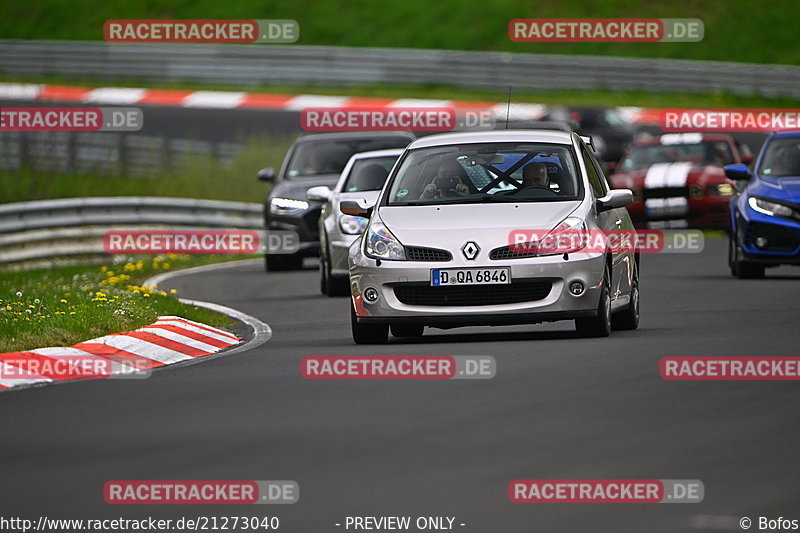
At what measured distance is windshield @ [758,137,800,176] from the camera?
18.8 metres

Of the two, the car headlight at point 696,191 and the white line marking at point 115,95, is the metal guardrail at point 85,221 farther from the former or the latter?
the white line marking at point 115,95

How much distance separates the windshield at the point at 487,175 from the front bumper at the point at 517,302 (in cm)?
83

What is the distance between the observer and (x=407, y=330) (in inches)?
526

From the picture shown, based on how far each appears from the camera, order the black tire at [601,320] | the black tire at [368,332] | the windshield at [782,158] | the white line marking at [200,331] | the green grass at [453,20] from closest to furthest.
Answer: the black tire at [601,320] → the black tire at [368,332] → the white line marking at [200,331] → the windshield at [782,158] → the green grass at [453,20]

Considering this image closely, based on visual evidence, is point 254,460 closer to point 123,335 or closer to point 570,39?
point 123,335

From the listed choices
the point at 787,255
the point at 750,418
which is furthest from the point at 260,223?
the point at 750,418

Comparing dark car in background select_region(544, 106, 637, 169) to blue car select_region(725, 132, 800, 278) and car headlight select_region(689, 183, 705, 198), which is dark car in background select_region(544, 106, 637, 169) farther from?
blue car select_region(725, 132, 800, 278)

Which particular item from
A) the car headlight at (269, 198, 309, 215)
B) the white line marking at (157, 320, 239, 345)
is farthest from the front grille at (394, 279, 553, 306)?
the car headlight at (269, 198, 309, 215)

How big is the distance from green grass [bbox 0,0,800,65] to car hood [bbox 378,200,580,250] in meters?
33.9

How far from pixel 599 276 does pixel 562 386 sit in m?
2.48

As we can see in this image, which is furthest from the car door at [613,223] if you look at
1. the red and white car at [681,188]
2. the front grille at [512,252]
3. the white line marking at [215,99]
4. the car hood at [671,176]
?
the white line marking at [215,99]

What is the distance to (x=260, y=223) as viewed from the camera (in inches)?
1147

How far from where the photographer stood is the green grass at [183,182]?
29219mm

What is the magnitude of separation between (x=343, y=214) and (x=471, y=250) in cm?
702
